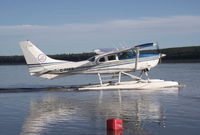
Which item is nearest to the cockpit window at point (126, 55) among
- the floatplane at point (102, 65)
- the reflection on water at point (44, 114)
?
the floatplane at point (102, 65)

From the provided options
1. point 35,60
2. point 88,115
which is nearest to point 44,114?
point 88,115

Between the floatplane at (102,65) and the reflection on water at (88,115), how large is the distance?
18.9ft

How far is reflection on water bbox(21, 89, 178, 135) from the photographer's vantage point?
416 inches

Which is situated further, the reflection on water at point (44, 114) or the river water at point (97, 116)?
the reflection on water at point (44, 114)

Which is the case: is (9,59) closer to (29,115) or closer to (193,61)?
(193,61)

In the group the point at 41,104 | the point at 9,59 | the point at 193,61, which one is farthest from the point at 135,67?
the point at 9,59

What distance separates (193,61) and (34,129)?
7560cm

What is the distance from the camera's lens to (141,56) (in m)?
24.2

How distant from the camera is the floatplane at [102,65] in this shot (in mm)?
23016

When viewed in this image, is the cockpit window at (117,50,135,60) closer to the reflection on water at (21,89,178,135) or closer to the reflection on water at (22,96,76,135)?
the reflection on water at (21,89,178,135)

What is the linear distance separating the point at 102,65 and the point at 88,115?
11.0 meters

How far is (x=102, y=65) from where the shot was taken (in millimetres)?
23688

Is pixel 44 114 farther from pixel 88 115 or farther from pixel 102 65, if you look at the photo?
pixel 102 65

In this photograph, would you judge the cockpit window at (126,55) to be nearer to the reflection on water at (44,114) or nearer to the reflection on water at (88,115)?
the reflection on water at (88,115)
